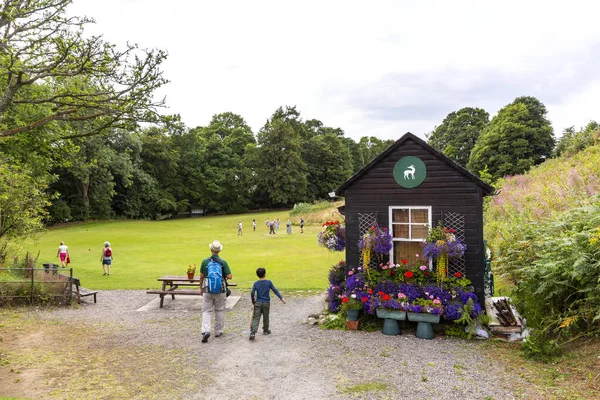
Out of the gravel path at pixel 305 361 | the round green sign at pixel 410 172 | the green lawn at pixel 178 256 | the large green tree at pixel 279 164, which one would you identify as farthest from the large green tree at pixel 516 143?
the gravel path at pixel 305 361

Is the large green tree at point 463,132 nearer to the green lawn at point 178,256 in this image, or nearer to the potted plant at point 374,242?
the green lawn at point 178,256

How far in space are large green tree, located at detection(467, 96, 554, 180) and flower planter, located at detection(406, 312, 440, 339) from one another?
115 feet

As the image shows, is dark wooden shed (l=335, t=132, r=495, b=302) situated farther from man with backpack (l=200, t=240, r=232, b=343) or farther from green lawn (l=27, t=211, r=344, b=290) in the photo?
green lawn (l=27, t=211, r=344, b=290)

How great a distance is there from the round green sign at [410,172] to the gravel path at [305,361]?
355cm

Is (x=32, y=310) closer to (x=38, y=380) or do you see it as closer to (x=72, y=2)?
(x=38, y=380)

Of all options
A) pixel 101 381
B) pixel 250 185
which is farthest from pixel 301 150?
pixel 101 381

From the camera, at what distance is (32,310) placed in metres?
11.6

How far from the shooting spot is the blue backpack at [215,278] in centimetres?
834

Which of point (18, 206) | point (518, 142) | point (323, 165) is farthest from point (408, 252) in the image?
point (323, 165)

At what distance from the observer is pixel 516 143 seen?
40.1 metres

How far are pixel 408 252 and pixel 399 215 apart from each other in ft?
3.11

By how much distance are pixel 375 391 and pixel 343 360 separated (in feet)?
4.57

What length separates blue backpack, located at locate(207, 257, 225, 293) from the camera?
8336 millimetres

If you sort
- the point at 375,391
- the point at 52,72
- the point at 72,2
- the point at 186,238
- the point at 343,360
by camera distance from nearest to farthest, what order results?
the point at 375,391
the point at 343,360
the point at 52,72
the point at 72,2
the point at 186,238
